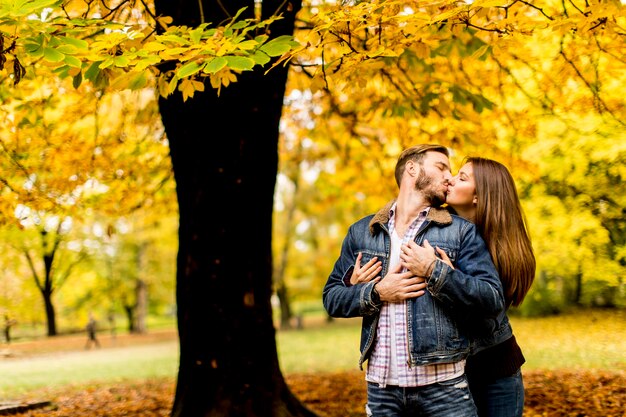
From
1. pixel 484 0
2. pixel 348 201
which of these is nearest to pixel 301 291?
pixel 348 201

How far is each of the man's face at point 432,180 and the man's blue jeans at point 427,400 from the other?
2.59ft

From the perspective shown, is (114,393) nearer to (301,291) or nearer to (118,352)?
(118,352)

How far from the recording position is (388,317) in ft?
8.20

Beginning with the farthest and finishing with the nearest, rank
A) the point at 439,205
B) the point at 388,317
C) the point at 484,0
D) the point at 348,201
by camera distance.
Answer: the point at 348,201, the point at 484,0, the point at 439,205, the point at 388,317

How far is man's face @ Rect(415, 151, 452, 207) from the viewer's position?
2.64 meters

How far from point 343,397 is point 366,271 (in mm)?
4502

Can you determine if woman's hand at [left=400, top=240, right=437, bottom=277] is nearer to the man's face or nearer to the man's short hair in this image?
the man's face

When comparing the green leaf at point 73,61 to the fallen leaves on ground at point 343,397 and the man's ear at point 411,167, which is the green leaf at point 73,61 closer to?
the man's ear at point 411,167

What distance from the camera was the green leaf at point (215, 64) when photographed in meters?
2.98

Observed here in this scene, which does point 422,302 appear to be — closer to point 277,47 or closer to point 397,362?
point 397,362

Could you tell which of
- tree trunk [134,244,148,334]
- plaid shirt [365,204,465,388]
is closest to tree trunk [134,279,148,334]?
tree trunk [134,244,148,334]

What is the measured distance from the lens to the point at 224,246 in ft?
14.9

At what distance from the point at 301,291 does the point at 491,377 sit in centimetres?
2170

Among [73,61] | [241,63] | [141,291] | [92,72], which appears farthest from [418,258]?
[141,291]
